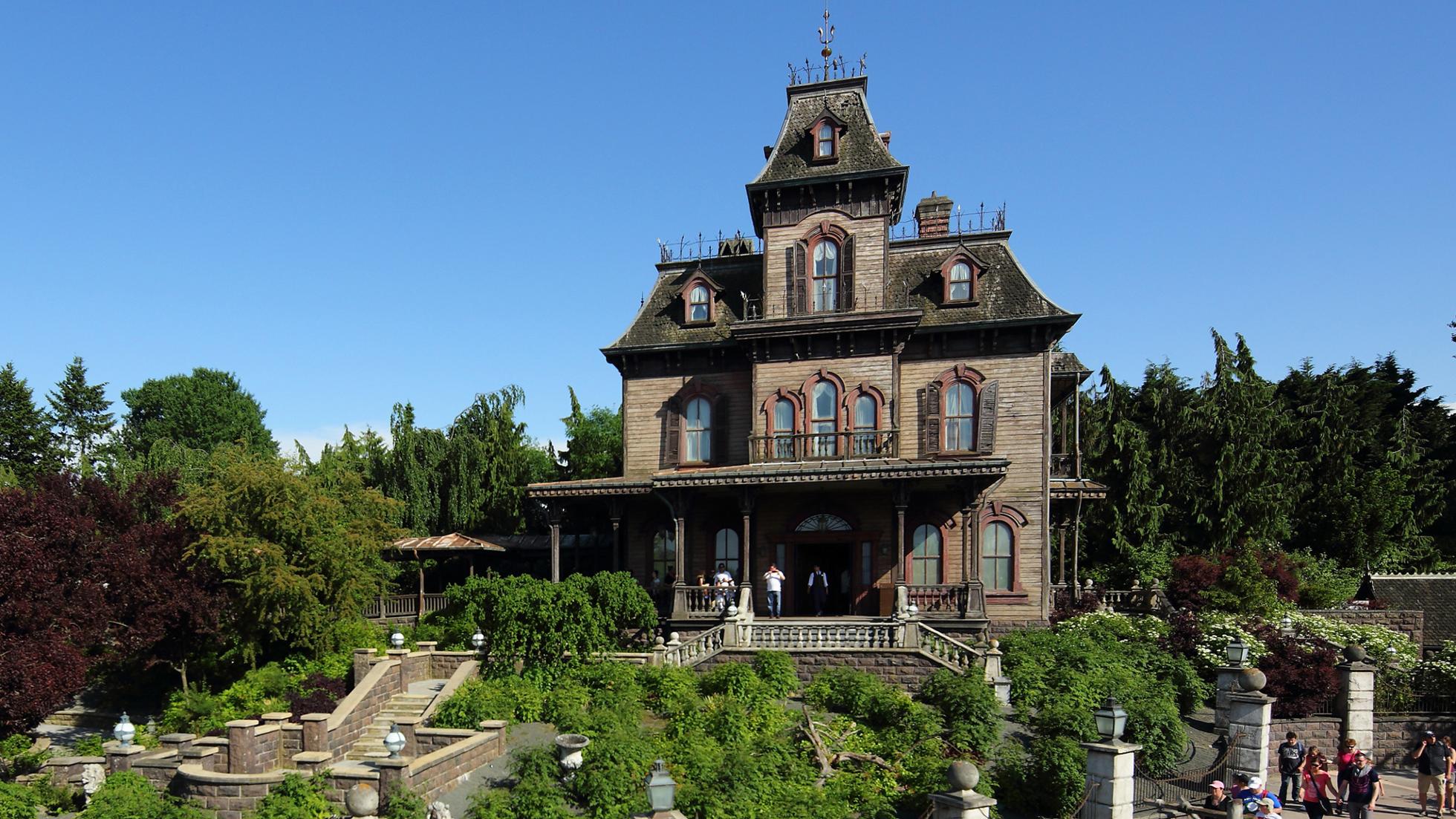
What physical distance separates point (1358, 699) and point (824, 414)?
543 inches

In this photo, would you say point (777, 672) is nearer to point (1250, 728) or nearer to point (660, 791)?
point (1250, 728)

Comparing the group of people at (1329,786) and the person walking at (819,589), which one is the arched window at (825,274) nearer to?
the person walking at (819,589)

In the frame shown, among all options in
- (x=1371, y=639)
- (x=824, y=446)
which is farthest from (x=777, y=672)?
(x=1371, y=639)

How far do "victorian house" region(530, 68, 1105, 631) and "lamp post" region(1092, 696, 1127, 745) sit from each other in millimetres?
10053

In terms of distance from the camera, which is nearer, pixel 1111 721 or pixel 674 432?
pixel 1111 721

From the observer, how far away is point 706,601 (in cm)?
2191

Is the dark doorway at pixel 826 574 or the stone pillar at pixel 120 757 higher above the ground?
the dark doorway at pixel 826 574

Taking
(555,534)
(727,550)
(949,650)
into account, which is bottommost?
(949,650)

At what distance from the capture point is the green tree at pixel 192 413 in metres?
56.5

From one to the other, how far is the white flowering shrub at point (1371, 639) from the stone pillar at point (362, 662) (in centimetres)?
2237

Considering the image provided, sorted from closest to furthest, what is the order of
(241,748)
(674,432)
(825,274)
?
1. (241,748)
2. (825,274)
3. (674,432)

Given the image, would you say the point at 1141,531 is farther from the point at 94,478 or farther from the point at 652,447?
the point at 94,478

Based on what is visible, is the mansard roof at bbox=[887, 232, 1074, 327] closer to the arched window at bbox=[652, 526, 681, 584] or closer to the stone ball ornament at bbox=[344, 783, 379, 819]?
the arched window at bbox=[652, 526, 681, 584]

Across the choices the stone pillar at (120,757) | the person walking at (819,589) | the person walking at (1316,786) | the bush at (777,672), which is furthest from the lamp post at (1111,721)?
the stone pillar at (120,757)
